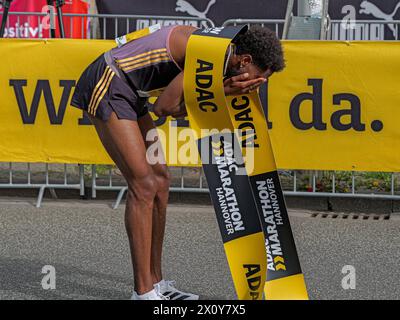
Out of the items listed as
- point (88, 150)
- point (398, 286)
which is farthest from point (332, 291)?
point (88, 150)

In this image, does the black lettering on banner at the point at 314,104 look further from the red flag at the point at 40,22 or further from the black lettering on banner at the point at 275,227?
the red flag at the point at 40,22

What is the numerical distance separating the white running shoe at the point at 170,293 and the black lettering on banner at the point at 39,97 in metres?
3.56

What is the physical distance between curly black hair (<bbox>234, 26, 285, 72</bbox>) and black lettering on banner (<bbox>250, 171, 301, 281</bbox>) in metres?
0.74

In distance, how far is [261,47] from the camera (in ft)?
19.2

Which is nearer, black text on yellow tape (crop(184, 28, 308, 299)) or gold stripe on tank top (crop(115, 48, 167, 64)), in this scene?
black text on yellow tape (crop(184, 28, 308, 299))

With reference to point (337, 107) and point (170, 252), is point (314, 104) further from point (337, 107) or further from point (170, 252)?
point (170, 252)

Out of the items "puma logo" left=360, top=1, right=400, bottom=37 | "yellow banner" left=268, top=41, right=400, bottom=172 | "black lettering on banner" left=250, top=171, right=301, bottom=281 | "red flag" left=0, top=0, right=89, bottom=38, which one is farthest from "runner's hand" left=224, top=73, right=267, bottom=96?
"puma logo" left=360, top=1, right=400, bottom=37

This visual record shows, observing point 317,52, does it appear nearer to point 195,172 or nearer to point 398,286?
point 195,172

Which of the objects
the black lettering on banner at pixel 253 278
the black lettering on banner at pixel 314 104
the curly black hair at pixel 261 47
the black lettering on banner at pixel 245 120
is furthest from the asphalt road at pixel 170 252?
A: the curly black hair at pixel 261 47

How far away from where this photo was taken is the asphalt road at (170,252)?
688 cm

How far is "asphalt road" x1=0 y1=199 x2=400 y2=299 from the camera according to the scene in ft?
22.6

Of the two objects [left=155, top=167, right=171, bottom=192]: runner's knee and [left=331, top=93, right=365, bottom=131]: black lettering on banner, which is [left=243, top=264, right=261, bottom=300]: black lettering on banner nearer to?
[left=155, top=167, right=171, bottom=192]: runner's knee

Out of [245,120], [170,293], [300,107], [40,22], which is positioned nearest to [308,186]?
[300,107]

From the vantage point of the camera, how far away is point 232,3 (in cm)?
1381
